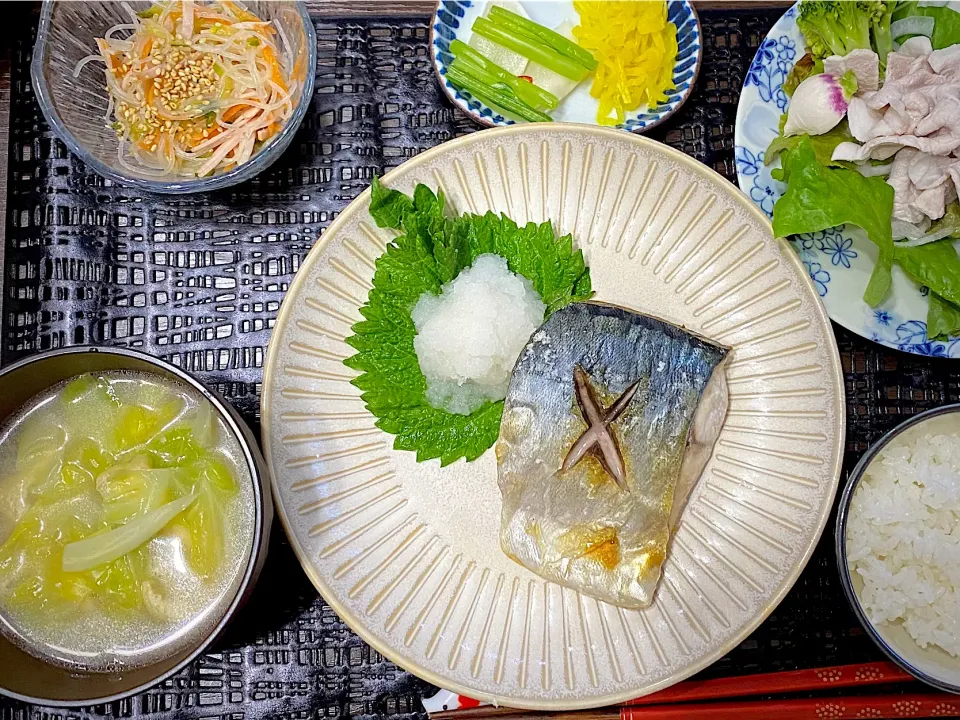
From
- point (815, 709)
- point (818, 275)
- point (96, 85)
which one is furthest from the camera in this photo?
point (96, 85)

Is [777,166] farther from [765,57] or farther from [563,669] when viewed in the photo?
[563,669]

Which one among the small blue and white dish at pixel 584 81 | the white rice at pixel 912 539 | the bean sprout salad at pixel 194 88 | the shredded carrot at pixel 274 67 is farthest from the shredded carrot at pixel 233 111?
the white rice at pixel 912 539

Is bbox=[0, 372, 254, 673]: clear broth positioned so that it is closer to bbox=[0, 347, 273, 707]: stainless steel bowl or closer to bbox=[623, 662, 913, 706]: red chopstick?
bbox=[0, 347, 273, 707]: stainless steel bowl

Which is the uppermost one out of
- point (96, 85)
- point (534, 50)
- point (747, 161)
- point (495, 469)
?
point (534, 50)

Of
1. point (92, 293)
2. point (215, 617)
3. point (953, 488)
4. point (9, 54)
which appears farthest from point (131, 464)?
point (953, 488)

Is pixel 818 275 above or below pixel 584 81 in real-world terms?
below

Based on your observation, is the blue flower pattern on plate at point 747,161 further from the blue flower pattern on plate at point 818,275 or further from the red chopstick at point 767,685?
the red chopstick at point 767,685

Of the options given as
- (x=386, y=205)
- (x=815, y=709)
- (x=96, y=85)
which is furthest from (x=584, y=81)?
(x=815, y=709)

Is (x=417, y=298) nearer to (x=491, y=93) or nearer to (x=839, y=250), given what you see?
(x=491, y=93)
